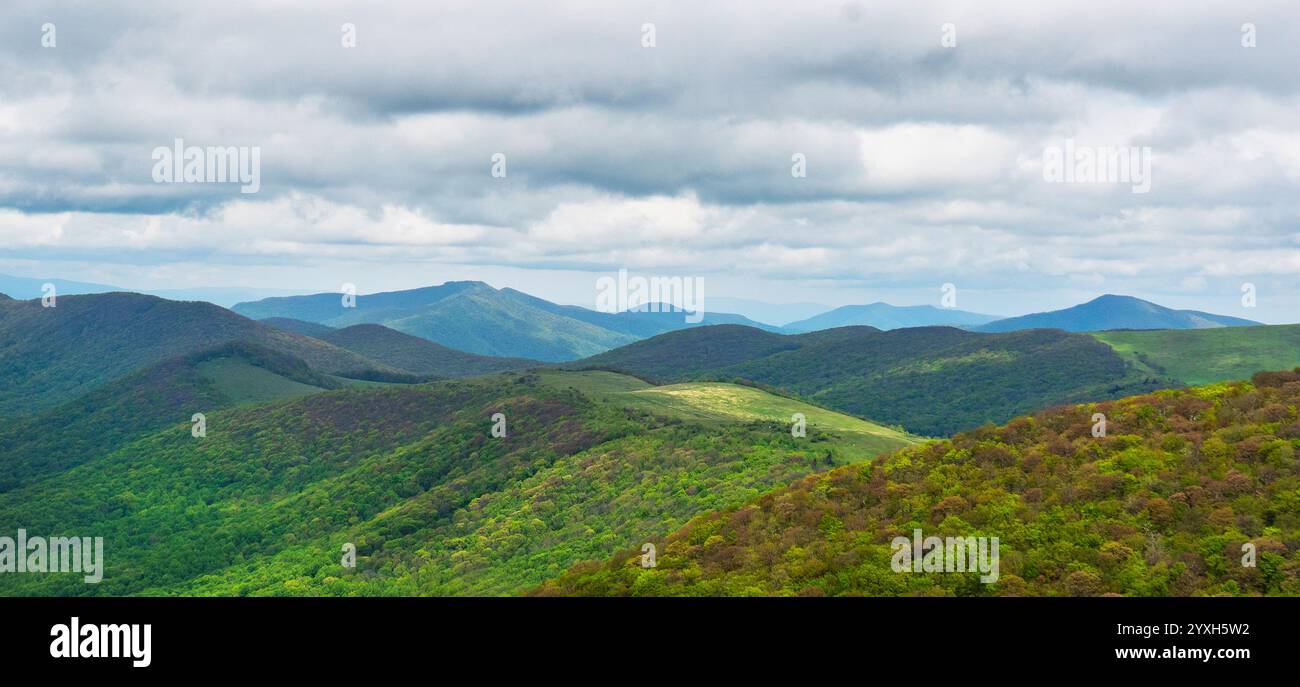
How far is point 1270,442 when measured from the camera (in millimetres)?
58375

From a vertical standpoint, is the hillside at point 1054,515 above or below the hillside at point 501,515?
above

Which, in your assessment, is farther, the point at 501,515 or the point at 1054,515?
the point at 501,515

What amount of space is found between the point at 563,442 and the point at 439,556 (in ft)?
154

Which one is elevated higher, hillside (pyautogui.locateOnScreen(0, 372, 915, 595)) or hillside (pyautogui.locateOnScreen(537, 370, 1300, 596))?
hillside (pyautogui.locateOnScreen(537, 370, 1300, 596))

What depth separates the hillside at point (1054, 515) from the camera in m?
49.4

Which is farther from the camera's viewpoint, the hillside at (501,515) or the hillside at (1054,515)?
the hillside at (501,515)

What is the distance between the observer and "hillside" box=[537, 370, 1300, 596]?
49438mm

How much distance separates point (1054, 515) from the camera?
5709cm

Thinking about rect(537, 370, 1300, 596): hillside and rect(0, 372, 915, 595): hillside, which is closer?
rect(537, 370, 1300, 596): hillside

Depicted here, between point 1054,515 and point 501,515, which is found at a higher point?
point 1054,515
